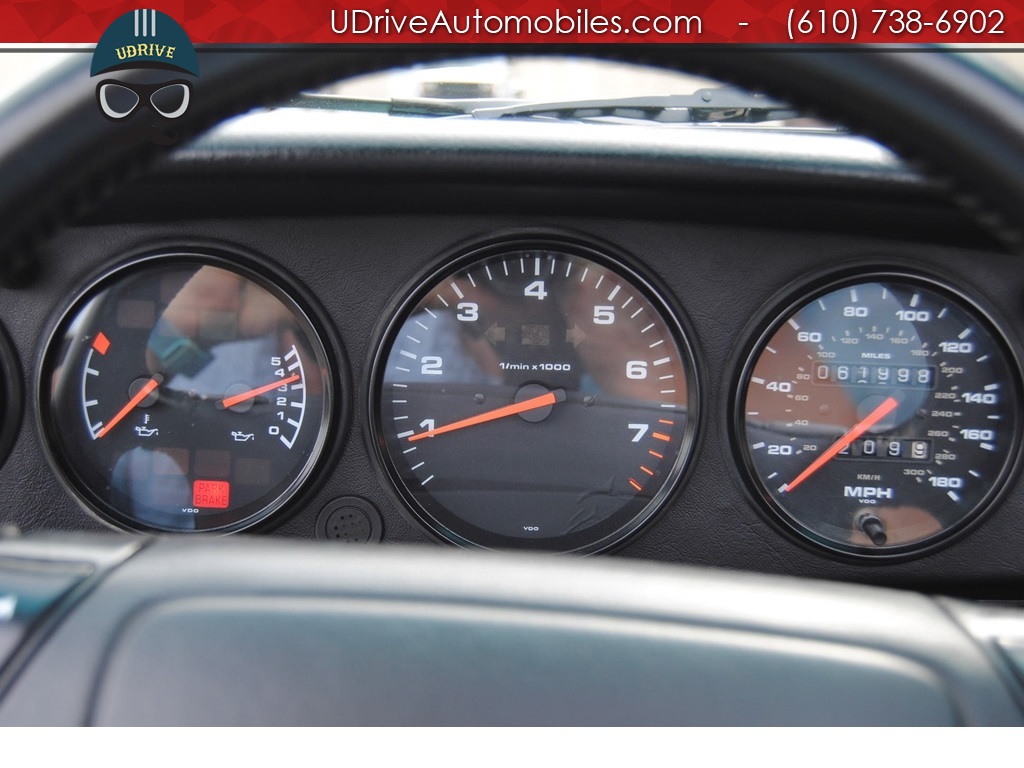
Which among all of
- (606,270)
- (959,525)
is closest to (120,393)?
(606,270)

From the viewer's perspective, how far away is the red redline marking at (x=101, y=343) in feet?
8.20

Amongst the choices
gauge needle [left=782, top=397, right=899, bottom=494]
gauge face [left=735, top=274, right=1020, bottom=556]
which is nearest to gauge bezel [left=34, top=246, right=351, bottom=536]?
gauge face [left=735, top=274, right=1020, bottom=556]

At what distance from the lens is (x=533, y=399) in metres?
2.47

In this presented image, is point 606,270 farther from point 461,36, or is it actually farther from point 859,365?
point 461,36

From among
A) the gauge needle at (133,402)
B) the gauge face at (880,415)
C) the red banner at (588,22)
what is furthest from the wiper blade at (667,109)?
the red banner at (588,22)

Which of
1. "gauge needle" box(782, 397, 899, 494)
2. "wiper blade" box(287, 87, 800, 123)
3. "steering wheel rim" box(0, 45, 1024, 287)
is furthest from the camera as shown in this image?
"gauge needle" box(782, 397, 899, 494)

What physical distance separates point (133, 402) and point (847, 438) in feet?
5.92

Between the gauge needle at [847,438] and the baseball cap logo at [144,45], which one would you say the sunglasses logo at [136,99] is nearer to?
the baseball cap logo at [144,45]

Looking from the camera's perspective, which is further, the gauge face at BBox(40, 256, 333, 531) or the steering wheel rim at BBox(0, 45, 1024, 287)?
the gauge face at BBox(40, 256, 333, 531)

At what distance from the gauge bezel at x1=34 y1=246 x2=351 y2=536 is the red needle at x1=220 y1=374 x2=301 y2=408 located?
103mm

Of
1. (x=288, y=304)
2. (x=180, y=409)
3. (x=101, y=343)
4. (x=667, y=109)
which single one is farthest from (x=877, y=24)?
(x=101, y=343)

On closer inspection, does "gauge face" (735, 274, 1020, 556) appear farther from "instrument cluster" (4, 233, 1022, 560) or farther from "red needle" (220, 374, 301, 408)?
"red needle" (220, 374, 301, 408)

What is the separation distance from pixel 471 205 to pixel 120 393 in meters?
1.02

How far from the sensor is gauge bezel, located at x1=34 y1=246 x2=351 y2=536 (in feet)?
8.00
